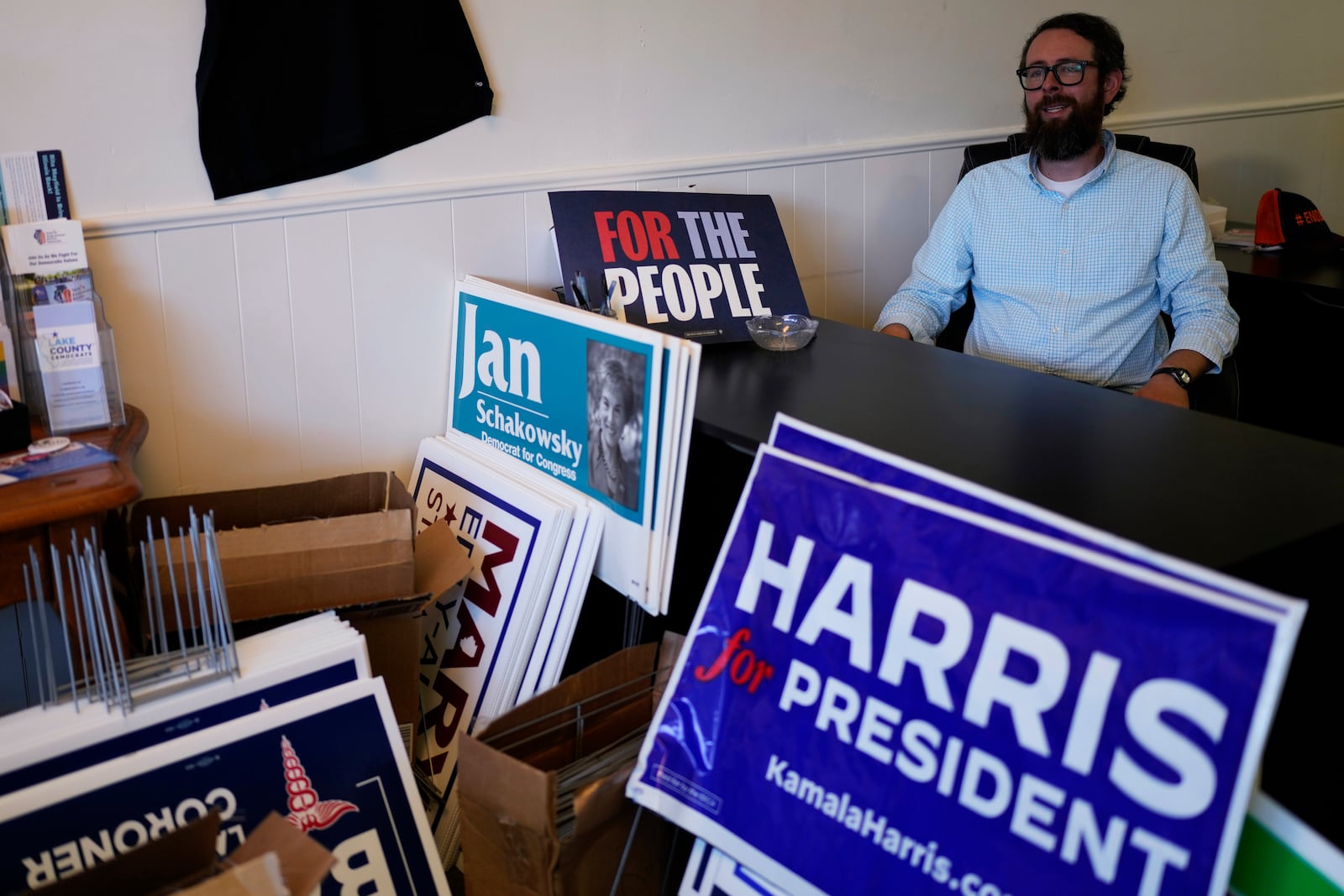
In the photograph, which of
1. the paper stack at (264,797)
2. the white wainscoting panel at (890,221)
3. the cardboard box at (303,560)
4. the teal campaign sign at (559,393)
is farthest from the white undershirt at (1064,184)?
the paper stack at (264,797)

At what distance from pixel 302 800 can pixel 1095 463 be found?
46.6 inches

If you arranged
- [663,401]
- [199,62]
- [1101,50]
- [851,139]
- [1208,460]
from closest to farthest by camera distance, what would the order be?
[1208,460] → [663,401] → [199,62] → [1101,50] → [851,139]

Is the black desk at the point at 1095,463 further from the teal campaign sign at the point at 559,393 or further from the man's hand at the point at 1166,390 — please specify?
the man's hand at the point at 1166,390

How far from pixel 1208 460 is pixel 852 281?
4.95 ft

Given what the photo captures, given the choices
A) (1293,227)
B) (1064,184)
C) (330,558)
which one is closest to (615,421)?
(330,558)

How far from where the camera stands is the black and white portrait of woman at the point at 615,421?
5.79 feet

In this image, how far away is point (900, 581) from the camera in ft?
3.96

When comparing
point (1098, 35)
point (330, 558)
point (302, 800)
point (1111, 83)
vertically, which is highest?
point (1098, 35)

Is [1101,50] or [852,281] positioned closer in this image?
[1101,50]

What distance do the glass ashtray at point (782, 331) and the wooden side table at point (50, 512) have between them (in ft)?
3.83

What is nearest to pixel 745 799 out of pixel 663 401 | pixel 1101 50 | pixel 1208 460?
pixel 663 401

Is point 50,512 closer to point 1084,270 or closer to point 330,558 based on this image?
point 330,558

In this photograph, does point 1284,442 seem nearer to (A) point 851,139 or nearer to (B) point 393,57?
(A) point 851,139

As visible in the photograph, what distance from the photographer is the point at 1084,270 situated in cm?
251
